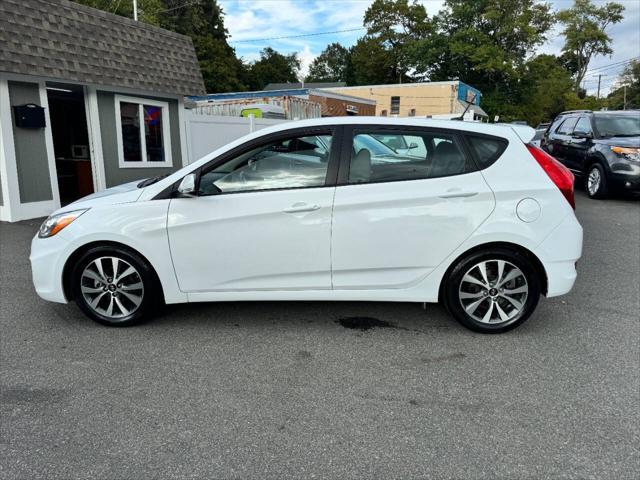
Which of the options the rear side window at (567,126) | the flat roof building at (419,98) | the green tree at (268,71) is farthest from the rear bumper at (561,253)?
the green tree at (268,71)

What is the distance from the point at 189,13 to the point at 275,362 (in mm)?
44890

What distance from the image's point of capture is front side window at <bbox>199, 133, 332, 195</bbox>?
12.4 feet

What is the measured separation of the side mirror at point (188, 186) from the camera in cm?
371

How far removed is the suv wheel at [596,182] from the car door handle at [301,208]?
8.65 metres

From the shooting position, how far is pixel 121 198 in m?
3.92

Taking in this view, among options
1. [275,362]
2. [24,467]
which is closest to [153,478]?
[24,467]

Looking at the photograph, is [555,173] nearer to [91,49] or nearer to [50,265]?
[50,265]

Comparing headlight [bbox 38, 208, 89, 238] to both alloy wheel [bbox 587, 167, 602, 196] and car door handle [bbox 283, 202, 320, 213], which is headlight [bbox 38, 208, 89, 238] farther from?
alloy wheel [bbox 587, 167, 602, 196]

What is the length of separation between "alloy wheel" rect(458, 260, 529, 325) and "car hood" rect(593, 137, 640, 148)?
7551 millimetres

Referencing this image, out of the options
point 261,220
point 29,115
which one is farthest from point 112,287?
point 29,115

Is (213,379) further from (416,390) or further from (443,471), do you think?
(443,471)

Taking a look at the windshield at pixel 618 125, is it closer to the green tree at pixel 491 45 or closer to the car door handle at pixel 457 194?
the car door handle at pixel 457 194

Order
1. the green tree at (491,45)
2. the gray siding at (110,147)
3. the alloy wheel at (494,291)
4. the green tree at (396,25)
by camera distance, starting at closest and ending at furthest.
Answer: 1. the alloy wheel at (494,291)
2. the gray siding at (110,147)
3. the green tree at (491,45)
4. the green tree at (396,25)

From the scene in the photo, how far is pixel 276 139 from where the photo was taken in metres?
3.87
